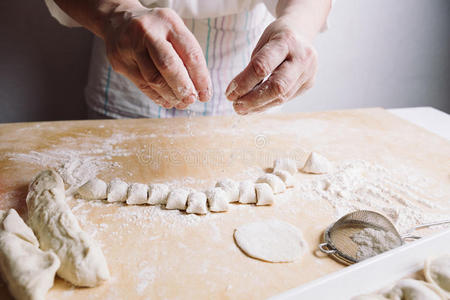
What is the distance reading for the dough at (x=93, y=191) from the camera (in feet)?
3.61

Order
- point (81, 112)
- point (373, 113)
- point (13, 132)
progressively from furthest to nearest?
point (81, 112) < point (373, 113) < point (13, 132)

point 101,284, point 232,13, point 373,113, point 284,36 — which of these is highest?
point 232,13

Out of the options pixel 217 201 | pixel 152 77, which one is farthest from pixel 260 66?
pixel 217 201

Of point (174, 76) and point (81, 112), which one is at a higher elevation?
point (174, 76)

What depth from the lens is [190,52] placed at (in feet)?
3.29

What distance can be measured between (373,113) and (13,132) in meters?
1.69

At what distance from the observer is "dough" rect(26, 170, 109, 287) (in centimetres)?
80

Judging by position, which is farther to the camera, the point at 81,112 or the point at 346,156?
the point at 81,112

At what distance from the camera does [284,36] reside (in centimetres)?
112

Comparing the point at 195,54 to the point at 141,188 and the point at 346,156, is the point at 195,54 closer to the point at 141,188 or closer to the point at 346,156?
the point at 141,188

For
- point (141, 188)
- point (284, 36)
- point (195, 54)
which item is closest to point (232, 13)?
point (284, 36)

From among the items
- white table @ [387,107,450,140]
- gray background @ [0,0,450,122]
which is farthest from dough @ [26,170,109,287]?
white table @ [387,107,450,140]

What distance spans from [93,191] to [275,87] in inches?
24.8

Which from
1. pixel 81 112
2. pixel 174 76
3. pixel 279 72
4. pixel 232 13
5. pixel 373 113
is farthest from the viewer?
pixel 81 112
